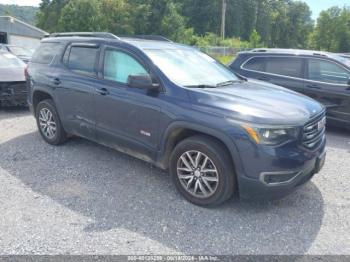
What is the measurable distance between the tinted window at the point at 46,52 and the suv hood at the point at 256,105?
9.42 ft

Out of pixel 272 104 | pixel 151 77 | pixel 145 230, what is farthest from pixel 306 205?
pixel 151 77

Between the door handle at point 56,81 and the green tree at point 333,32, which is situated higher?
the green tree at point 333,32

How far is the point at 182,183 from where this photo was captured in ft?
13.1

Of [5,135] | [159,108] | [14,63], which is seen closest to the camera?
[159,108]

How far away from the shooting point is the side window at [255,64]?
24.9 feet

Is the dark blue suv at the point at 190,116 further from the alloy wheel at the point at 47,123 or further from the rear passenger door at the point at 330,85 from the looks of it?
the rear passenger door at the point at 330,85

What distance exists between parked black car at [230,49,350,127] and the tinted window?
3.92 metres

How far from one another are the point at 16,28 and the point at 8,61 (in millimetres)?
24025

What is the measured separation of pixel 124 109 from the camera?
14.4 ft

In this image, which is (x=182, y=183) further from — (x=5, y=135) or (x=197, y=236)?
(x=5, y=135)

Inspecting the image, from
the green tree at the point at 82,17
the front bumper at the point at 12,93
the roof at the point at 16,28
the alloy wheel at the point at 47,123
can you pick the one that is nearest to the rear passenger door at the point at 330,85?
the alloy wheel at the point at 47,123

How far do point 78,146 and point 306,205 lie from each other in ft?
12.0

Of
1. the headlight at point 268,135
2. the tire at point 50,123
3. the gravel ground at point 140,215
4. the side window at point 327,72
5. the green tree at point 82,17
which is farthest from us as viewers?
the green tree at point 82,17

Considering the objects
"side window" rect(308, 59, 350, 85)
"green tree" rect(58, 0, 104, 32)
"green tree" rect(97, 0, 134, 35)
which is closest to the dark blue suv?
"side window" rect(308, 59, 350, 85)
